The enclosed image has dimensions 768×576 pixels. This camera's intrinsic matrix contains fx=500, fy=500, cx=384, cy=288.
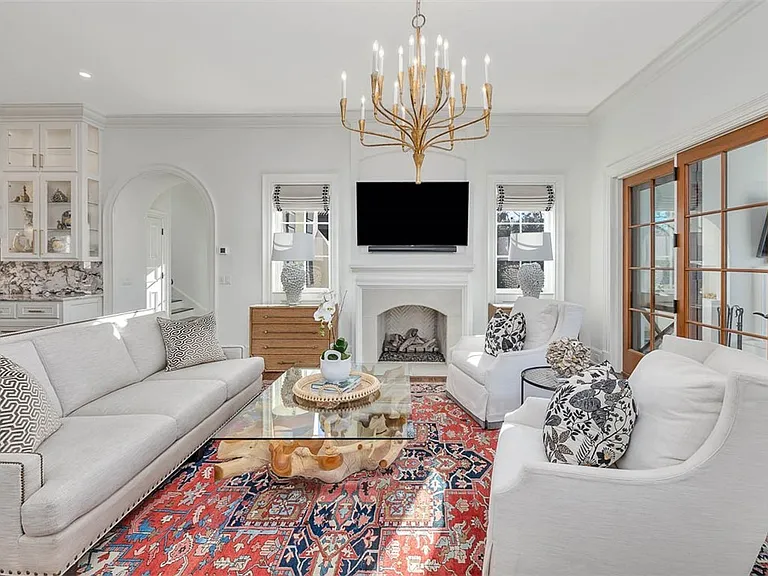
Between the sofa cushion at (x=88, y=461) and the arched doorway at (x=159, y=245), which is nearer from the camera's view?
the sofa cushion at (x=88, y=461)

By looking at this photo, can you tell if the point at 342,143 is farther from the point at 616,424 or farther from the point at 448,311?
the point at 616,424

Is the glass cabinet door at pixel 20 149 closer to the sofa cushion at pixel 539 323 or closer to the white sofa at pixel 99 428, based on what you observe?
the white sofa at pixel 99 428

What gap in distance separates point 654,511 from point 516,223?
177 inches

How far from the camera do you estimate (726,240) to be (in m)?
3.35

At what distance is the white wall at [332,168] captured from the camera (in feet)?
18.3

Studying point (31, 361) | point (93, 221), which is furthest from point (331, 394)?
point (93, 221)

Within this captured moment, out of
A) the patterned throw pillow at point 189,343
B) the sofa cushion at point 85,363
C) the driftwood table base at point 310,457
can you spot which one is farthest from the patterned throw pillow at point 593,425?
the patterned throw pillow at point 189,343

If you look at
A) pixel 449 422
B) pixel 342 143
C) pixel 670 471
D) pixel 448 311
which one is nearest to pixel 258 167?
pixel 342 143

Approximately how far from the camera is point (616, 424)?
175 cm

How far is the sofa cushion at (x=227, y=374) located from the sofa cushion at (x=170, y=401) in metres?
0.12

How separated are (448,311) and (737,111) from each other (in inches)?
132

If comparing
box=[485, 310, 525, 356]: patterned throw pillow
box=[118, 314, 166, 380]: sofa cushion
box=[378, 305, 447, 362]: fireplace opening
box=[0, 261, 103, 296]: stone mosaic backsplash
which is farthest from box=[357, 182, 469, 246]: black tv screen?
box=[0, 261, 103, 296]: stone mosaic backsplash

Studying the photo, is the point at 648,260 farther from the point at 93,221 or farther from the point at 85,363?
the point at 93,221

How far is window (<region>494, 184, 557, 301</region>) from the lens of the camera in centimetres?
559
